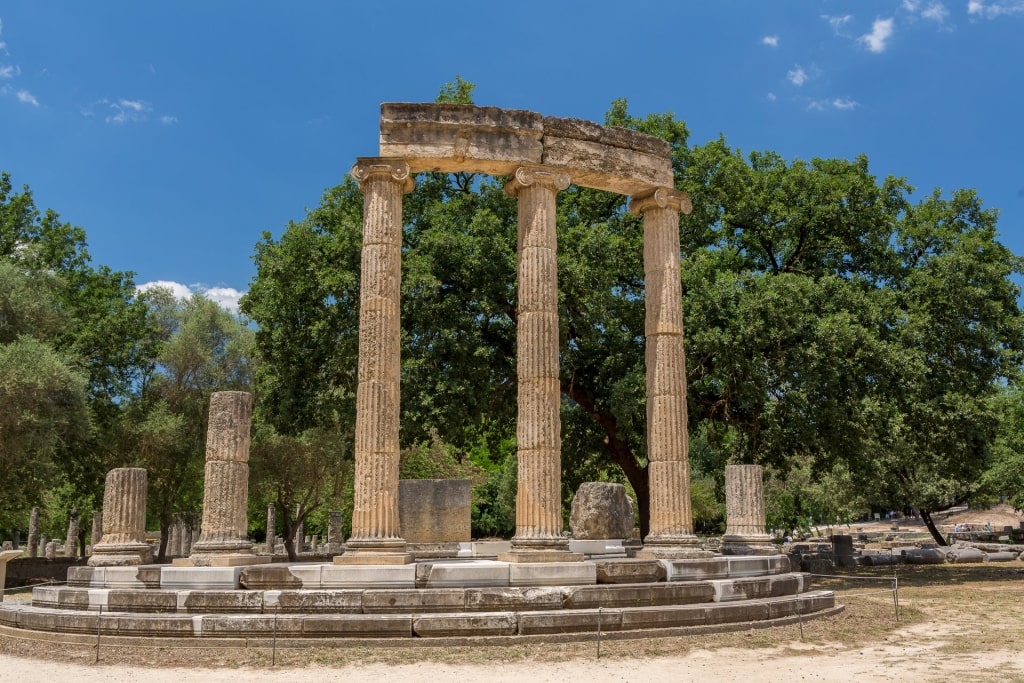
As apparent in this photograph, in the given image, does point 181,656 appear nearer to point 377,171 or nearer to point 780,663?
point 780,663

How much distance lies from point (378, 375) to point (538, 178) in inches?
193

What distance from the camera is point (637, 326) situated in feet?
79.2

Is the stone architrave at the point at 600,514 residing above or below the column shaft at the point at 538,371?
below

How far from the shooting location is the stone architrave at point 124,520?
696 inches

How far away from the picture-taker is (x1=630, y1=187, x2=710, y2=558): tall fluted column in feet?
55.3

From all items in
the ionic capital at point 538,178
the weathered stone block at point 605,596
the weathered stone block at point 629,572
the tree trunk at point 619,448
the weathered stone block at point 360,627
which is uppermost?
the ionic capital at point 538,178

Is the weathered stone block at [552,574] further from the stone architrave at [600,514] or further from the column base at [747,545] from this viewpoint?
the column base at [747,545]

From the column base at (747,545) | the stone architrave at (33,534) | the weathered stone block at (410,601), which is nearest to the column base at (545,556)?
the weathered stone block at (410,601)

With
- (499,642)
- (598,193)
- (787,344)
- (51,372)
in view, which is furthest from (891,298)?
(51,372)

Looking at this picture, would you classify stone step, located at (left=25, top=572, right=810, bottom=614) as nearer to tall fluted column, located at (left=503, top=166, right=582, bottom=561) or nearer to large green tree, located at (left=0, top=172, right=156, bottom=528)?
tall fluted column, located at (left=503, top=166, right=582, bottom=561)

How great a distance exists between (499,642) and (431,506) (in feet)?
24.9

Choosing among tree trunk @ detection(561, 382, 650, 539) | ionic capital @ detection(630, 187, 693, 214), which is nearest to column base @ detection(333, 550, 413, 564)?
ionic capital @ detection(630, 187, 693, 214)

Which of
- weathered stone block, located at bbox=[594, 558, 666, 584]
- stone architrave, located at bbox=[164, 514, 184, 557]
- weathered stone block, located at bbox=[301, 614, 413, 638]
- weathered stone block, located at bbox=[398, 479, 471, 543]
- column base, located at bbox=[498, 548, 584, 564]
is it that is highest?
weathered stone block, located at bbox=[398, 479, 471, 543]

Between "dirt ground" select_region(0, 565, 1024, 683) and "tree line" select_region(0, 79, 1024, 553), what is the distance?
864cm
